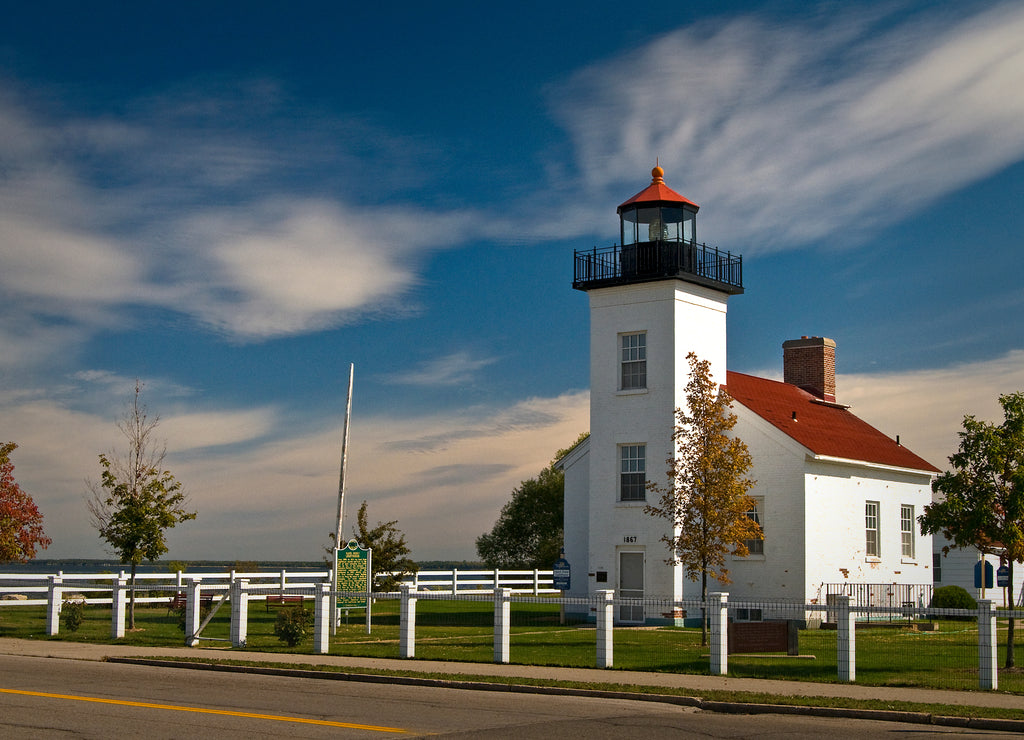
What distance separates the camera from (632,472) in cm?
3291

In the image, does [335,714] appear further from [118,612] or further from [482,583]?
[482,583]

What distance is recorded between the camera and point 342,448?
99.6 feet

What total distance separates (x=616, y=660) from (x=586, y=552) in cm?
1592

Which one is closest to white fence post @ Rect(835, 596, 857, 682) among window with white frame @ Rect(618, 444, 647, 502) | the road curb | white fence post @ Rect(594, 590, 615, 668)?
the road curb

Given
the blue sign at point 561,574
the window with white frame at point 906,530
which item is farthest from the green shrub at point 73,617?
the window with white frame at point 906,530

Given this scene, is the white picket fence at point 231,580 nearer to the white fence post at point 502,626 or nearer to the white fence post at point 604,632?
Answer: the white fence post at point 502,626

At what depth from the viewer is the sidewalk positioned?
53.2 feet

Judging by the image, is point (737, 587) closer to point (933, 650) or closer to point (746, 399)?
point (746, 399)

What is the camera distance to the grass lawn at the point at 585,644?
19.6 m

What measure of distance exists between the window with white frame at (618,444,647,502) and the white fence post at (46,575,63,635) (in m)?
15.3

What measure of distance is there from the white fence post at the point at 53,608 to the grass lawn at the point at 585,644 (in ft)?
0.95

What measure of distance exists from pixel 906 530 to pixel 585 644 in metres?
17.4

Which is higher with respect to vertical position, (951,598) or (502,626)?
(502,626)

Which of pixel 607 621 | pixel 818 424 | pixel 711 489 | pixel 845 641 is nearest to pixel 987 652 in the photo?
pixel 845 641
